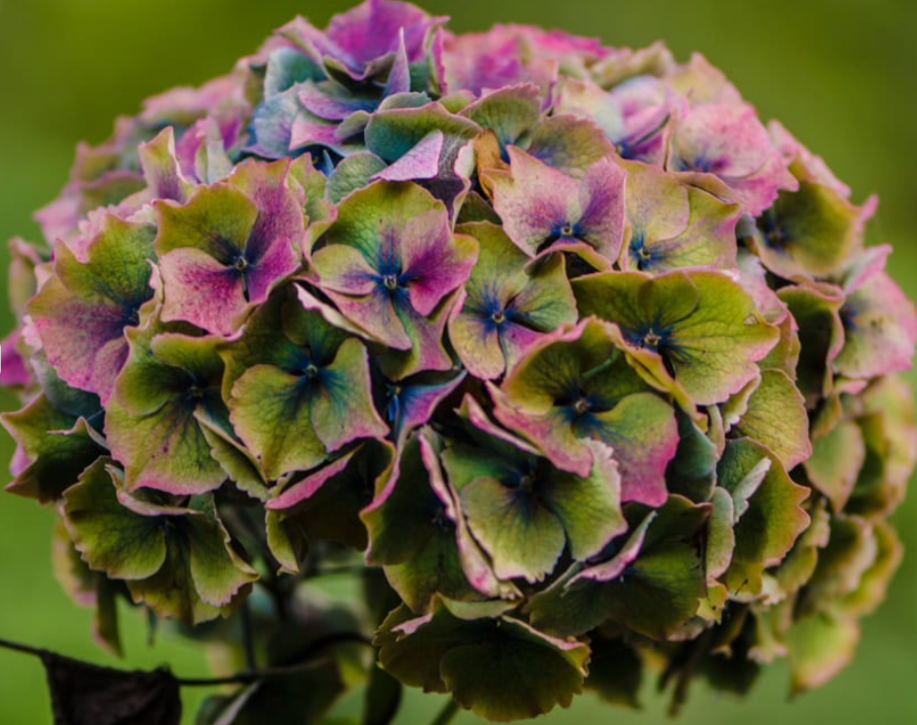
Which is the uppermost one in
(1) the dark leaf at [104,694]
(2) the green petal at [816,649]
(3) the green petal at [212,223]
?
(3) the green petal at [212,223]

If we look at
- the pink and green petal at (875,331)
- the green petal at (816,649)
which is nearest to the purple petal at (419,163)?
the pink and green petal at (875,331)

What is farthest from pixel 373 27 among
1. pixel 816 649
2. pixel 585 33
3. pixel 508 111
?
pixel 585 33

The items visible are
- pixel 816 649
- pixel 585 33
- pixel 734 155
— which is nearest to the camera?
pixel 734 155

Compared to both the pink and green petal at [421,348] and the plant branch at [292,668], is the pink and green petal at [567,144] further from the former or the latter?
the plant branch at [292,668]

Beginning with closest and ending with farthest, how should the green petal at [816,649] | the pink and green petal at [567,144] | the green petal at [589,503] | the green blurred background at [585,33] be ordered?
the green petal at [589,503] < the pink and green petal at [567,144] < the green petal at [816,649] < the green blurred background at [585,33]

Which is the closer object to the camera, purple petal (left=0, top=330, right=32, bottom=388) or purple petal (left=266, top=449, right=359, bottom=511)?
purple petal (left=266, top=449, right=359, bottom=511)

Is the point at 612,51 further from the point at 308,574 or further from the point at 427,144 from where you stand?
the point at 308,574

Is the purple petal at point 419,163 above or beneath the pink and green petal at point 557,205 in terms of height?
beneath

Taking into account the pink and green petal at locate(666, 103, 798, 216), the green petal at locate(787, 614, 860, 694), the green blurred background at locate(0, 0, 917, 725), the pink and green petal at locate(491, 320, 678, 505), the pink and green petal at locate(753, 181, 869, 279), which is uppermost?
the pink and green petal at locate(666, 103, 798, 216)

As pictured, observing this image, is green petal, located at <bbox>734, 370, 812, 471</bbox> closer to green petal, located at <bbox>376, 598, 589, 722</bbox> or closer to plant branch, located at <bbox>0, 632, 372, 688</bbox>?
green petal, located at <bbox>376, 598, 589, 722</bbox>

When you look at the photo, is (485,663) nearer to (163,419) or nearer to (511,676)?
(511,676)

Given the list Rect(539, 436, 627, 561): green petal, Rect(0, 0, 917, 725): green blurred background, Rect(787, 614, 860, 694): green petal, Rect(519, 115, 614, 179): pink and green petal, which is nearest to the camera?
Rect(539, 436, 627, 561): green petal

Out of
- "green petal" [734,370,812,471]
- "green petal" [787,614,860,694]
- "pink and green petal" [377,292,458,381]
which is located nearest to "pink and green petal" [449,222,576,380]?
"pink and green petal" [377,292,458,381]
